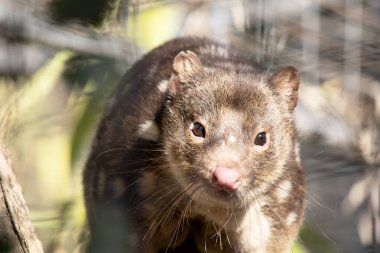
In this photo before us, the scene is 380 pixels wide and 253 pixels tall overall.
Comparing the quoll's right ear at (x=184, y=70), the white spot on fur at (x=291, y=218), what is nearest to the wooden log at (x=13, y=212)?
the quoll's right ear at (x=184, y=70)

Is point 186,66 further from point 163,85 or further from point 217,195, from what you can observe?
point 217,195

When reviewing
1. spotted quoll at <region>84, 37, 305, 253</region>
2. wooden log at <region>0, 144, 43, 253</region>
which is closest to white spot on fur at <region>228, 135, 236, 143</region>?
spotted quoll at <region>84, 37, 305, 253</region>

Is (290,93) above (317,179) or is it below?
above

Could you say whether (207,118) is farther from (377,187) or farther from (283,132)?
(377,187)

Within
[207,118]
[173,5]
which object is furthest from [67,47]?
[173,5]

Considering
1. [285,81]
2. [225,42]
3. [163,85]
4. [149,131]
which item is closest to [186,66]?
[163,85]

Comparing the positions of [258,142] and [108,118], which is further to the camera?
[108,118]

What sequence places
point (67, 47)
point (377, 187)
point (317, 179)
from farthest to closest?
point (377, 187) < point (317, 179) < point (67, 47)
